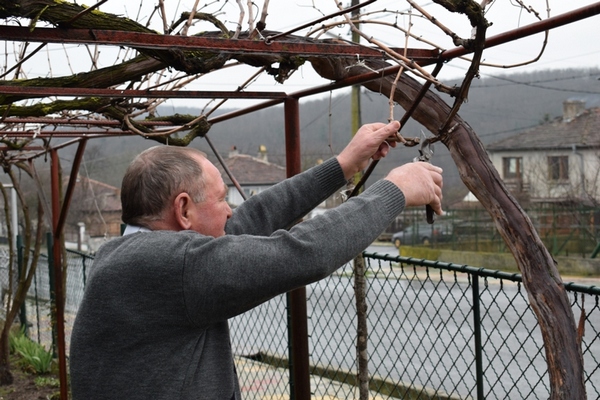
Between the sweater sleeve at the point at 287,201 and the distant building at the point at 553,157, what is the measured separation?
30.3 m

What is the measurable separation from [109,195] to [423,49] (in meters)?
33.5

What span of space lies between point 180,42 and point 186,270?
76 cm

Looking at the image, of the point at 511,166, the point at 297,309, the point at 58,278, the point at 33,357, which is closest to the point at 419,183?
the point at 297,309

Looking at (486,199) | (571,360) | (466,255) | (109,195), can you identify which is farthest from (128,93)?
(109,195)

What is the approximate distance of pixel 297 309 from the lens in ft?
10.6

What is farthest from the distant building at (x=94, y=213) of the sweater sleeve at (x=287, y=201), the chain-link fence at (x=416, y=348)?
the sweater sleeve at (x=287, y=201)

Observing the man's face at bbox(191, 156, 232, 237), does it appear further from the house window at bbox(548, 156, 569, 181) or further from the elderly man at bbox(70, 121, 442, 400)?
the house window at bbox(548, 156, 569, 181)

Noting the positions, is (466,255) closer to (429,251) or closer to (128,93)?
(429,251)

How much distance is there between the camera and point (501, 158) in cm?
4188

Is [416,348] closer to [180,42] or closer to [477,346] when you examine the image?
[477,346]

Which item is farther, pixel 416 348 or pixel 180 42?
pixel 416 348

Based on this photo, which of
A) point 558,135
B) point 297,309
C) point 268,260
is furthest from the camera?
point 558,135

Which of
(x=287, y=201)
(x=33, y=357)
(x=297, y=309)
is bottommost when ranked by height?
(x=33, y=357)

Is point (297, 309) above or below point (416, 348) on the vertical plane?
above
